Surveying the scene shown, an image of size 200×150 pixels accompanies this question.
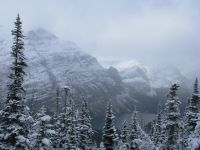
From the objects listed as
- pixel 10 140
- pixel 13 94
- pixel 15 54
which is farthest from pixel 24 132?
pixel 15 54

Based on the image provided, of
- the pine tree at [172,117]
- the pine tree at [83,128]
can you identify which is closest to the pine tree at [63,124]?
the pine tree at [83,128]

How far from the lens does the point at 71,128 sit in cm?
5378

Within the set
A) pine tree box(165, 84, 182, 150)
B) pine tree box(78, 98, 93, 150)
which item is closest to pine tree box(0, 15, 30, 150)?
pine tree box(165, 84, 182, 150)

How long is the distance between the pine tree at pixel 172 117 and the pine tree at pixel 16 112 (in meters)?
19.5

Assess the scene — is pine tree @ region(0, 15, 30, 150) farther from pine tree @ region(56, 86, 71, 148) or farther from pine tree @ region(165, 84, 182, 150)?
pine tree @ region(56, 86, 71, 148)

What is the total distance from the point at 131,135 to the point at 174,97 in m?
19.8

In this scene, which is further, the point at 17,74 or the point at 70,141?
the point at 70,141

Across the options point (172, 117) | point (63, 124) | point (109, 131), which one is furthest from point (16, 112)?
point (109, 131)

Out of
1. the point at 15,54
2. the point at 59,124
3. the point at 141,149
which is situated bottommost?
the point at 141,149

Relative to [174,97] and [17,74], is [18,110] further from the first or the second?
[174,97]

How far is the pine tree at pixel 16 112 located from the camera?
30.5 metres

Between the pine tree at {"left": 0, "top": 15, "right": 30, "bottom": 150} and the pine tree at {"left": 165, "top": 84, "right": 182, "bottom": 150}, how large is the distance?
19460mm

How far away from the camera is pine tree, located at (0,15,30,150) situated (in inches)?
1201

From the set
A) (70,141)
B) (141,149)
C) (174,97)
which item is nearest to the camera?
(174,97)
